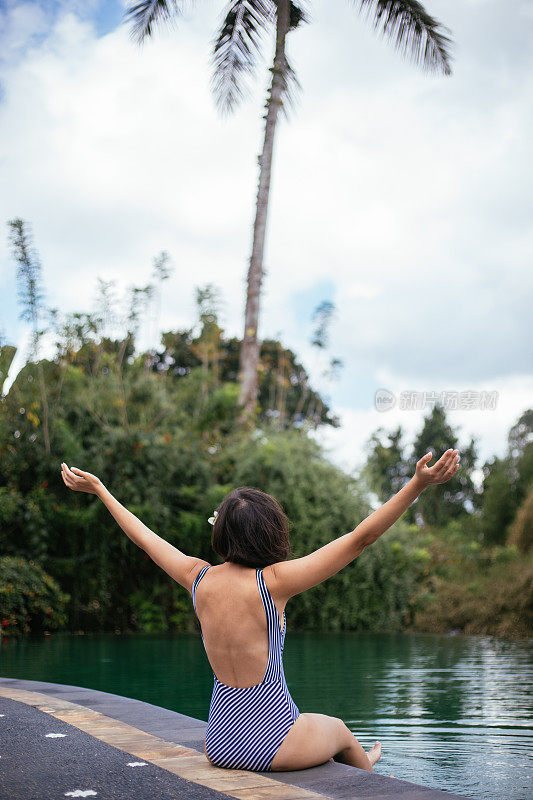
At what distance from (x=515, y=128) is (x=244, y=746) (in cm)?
1583

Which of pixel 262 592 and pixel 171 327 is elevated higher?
pixel 171 327

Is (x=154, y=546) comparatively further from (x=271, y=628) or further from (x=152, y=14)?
(x=152, y=14)

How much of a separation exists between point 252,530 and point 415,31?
16203mm

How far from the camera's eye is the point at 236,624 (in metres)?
2.95

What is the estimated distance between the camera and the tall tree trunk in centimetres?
1589

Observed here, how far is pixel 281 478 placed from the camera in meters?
14.8

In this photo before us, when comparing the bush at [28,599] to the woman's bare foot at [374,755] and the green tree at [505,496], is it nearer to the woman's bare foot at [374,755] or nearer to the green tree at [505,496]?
the woman's bare foot at [374,755]

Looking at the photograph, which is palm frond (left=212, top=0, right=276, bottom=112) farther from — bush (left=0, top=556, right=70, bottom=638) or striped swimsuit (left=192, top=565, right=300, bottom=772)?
striped swimsuit (left=192, top=565, right=300, bottom=772)

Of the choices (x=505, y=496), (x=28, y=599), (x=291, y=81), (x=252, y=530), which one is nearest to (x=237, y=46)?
(x=291, y=81)

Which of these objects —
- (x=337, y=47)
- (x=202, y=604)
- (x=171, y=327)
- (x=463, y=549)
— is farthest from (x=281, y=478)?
(x=171, y=327)

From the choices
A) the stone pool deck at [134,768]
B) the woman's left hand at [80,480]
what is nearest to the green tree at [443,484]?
the stone pool deck at [134,768]

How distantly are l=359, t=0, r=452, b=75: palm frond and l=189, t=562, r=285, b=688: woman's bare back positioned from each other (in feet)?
52.4

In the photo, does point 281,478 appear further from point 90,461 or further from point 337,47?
point 337,47

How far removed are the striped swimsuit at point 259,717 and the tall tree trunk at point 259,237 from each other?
12767 millimetres
